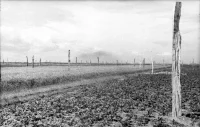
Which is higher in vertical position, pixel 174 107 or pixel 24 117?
pixel 174 107

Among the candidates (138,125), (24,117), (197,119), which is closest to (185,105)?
(197,119)

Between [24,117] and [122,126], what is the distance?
606 centimetres

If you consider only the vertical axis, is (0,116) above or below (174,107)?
below

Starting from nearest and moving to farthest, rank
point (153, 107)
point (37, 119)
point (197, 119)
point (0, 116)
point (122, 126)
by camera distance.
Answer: point (122, 126) < point (197, 119) < point (37, 119) < point (0, 116) < point (153, 107)

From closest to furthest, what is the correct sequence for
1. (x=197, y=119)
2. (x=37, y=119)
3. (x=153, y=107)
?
1. (x=197, y=119)
2. (x=37, y=119)
3. (x=153, y=107)

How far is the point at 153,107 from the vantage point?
49.3ft

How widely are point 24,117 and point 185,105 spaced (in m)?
10.8

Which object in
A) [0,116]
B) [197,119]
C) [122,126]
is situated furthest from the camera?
[0,116]

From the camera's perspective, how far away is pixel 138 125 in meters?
11.0

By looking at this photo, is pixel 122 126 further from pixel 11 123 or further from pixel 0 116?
pixel 0 116

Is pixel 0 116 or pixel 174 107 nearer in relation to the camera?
pixel 174 107

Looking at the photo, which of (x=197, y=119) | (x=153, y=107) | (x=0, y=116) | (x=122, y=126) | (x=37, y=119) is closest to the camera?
(x=122, y=126)

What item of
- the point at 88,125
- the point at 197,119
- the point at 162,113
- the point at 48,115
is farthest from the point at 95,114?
the point at 197,119

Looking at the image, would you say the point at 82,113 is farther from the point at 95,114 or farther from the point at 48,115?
the point at 48,115
